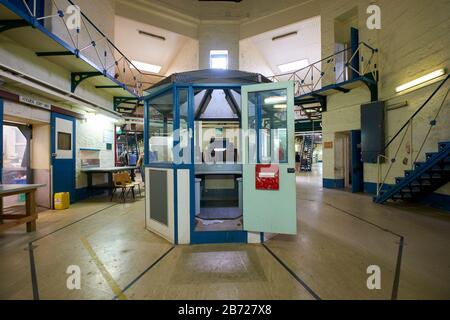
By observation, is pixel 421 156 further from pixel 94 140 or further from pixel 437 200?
pixel 94 140

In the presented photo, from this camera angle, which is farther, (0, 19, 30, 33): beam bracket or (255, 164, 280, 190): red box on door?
(0, 19, 30, 33): beam bracket

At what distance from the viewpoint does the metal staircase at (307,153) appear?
1719 cm

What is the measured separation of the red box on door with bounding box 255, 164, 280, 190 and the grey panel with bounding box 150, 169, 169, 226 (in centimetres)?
155

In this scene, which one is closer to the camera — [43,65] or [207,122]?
[43,65]

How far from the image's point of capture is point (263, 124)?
3768 millimetres

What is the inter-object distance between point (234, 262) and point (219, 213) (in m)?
1.82

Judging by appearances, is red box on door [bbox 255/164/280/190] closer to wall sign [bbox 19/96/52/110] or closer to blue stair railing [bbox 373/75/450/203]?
blue stair railing [bbox 373/75/450/203]

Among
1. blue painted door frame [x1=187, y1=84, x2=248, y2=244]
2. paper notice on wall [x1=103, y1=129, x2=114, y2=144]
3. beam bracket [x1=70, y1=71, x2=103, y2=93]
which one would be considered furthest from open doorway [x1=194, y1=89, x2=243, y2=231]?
paper notice on wall [x1=103, y1=129, x2=114, y2=144]

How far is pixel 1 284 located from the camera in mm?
2299

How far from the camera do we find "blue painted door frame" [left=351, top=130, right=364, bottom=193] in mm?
7824

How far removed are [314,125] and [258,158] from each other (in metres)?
13.7

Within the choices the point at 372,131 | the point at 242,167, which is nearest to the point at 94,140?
the point at 242,167
